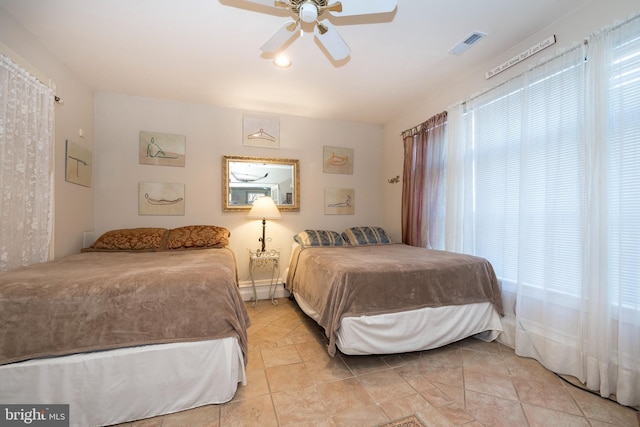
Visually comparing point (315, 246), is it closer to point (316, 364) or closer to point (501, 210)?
point (316, 364)

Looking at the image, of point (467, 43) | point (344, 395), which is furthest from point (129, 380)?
point (467, 43)

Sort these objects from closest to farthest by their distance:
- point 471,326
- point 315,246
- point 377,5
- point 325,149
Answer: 1. point 377,5
2. point 471,326
3. point 315,246
4. point 325,149

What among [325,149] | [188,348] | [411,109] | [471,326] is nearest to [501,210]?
[471,326]

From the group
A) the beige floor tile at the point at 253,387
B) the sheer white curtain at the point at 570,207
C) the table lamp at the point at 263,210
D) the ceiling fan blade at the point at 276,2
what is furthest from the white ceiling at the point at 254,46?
the beige floor tile at the point at 253,387

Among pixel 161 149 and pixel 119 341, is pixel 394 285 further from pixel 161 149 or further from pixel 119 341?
pixel 161 149

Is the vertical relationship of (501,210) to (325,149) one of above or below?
below

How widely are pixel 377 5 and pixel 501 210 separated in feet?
6.53

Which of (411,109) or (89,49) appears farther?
(411,109)

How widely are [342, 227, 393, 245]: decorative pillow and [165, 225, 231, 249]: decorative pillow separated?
1572 millimetres

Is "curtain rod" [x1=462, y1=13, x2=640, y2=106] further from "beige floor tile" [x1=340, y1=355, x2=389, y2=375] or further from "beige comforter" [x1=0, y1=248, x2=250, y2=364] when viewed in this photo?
"beige comforter" [x1=0, y1=248, x2=250, y2=364]

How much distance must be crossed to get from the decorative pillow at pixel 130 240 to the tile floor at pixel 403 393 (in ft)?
5.20

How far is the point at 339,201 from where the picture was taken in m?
4.00

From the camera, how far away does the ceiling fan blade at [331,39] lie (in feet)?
5.40

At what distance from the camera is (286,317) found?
9.55 ft
